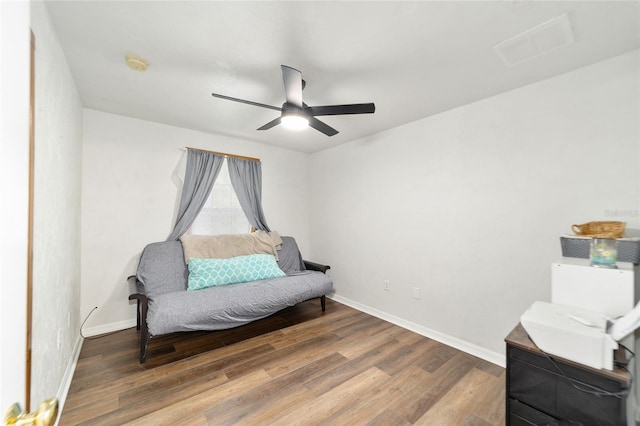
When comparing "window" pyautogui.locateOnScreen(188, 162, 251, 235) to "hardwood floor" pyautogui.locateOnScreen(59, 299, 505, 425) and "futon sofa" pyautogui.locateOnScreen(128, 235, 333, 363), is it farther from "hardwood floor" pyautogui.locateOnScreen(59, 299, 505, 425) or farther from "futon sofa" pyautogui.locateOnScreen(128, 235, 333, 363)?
"hardwood floor" pyautogui.locateOnScreen(59, 299, 505, 425)

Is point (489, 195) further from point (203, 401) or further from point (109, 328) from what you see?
point (109, 328)

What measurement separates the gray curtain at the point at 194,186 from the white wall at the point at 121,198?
106 mm

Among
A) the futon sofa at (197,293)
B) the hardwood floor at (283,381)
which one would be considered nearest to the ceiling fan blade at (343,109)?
the futon sofa at (197,293)

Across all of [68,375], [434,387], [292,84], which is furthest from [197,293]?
[434,387]

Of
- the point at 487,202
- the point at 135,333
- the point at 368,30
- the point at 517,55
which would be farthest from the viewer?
the point at 135,333

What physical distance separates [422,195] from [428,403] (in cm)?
190

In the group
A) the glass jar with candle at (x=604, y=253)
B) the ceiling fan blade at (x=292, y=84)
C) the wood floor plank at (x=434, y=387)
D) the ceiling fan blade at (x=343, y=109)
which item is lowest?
the wood floor plank at (x=434, y=387)

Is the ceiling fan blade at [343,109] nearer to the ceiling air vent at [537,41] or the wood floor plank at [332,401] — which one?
the ceiling air vent at [537,41]

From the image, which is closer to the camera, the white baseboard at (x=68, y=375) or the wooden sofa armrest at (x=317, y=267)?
the white baseboard at (x=68, y=375)

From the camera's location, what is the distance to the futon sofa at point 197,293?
2197 millimetres

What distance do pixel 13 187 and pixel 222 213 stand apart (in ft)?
10.4

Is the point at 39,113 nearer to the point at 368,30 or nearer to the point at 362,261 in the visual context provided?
the point at 368,30

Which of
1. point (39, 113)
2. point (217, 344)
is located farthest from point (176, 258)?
point (39, 113)

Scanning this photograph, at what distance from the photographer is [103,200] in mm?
2766
